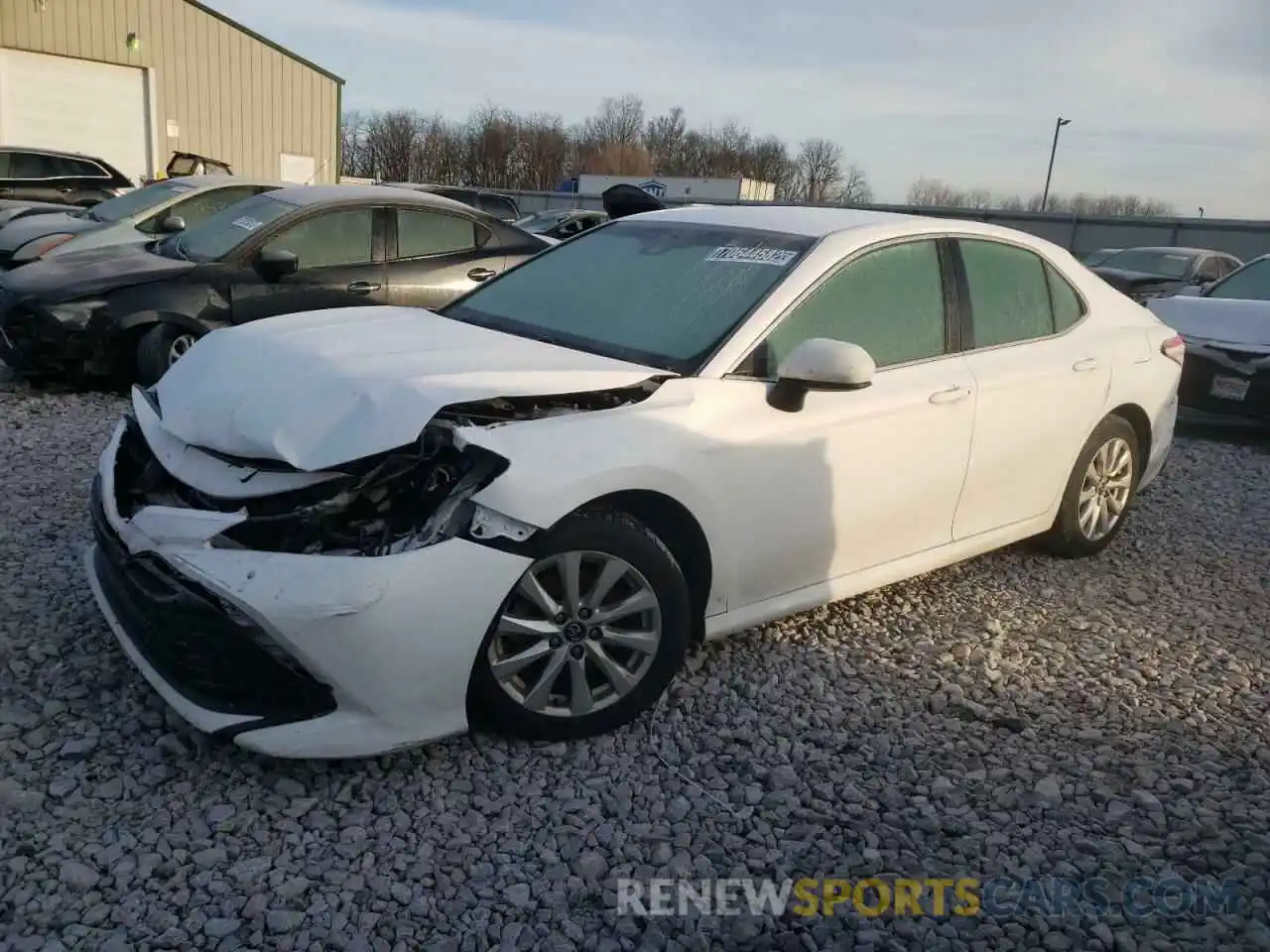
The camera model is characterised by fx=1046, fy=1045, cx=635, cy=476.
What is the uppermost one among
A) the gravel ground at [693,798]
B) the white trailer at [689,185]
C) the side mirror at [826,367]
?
the white trailer at [689,185]

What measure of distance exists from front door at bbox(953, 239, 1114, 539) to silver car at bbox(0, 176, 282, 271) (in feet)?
21.6

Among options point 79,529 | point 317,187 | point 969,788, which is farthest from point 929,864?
point 317,187

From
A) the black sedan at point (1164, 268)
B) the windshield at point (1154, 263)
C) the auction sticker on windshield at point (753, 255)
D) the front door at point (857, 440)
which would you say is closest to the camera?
the front door at point (857, 440)

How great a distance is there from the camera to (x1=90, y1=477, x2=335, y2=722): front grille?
2660 mm

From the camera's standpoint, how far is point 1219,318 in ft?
27.6

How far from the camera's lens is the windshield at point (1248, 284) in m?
9.04

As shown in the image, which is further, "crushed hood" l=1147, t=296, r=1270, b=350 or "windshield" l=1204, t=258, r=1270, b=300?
"windshield" l=1204, t=258, r=1270, b=300

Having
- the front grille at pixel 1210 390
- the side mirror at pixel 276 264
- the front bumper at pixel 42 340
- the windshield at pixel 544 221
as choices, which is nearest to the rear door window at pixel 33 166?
the windshield at pixel 544 221

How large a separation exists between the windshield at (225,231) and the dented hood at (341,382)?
3851mm

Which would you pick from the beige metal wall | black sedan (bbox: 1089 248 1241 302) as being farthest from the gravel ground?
the beige metal wall

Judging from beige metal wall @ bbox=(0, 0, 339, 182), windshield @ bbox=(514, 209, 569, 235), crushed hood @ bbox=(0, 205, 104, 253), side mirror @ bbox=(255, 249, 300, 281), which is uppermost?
beige metal wall @ bbox=(0, 0, 339, 182)

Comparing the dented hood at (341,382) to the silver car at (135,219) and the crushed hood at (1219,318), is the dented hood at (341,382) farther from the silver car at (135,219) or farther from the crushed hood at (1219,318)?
the crushed hood at (1219,318)

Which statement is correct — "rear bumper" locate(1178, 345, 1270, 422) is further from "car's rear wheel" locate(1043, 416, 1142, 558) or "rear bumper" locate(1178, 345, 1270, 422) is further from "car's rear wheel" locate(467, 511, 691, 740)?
"car's rear wheel" locate(467, 511, 691, 740)

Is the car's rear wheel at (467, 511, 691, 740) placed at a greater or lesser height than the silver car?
lesser
